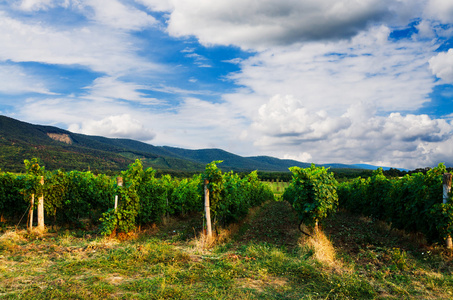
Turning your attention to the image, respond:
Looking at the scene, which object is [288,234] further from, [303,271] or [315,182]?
[303,271]

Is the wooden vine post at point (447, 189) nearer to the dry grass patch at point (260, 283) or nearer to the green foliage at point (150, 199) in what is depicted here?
the dry grass patch at point (260, 283)

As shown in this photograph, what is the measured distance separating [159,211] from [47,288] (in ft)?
33.9

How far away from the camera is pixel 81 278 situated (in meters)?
6.73

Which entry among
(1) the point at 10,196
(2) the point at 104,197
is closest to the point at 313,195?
(2) the point at 104,197

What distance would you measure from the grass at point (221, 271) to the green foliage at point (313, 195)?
3.23ft

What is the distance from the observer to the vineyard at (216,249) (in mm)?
6312

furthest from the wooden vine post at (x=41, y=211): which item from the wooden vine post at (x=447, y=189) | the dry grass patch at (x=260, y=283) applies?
the wooden vine post at (x=447, y=189)

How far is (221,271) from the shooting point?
7.27 metres

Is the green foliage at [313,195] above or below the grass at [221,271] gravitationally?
above

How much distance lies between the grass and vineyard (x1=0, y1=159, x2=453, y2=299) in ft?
0.10

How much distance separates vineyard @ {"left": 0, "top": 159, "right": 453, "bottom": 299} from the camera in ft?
20.7

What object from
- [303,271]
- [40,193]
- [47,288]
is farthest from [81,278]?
[40,193]

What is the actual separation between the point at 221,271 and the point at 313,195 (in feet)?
19.0

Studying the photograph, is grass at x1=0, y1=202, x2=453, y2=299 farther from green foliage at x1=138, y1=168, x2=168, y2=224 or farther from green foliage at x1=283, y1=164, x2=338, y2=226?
green foliage at x1=138, y1=168, x2=168, y2=224
